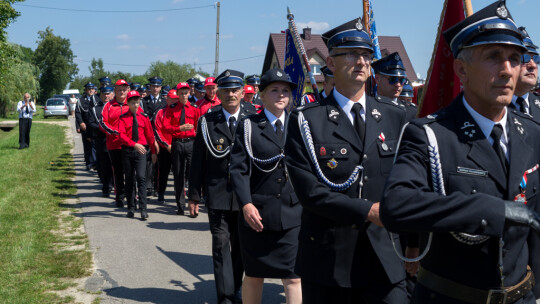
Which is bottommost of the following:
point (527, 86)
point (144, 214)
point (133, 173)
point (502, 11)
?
point (144, 214)

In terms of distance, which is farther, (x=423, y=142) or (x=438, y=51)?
(x=438, y=51)

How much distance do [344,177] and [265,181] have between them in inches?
74.7

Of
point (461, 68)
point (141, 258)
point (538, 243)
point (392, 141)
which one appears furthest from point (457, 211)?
point (141, 258)

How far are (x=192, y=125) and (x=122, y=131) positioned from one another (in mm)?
1279

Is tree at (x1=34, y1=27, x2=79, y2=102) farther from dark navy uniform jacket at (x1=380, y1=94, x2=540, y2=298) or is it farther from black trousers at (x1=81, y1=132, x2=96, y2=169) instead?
dark navy uniform jacket at (x1=380, y1=94, x2=540, y2=298)

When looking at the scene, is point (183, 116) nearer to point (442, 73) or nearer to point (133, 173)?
point (133, 173)

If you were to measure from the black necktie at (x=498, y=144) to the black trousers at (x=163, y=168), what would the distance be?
34.8 ft

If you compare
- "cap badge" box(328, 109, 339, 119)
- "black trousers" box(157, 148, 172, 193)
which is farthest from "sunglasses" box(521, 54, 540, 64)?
"black trousers" box(157, 148, 172, 193)

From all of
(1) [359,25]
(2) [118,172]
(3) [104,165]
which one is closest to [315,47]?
(3) [104,165]

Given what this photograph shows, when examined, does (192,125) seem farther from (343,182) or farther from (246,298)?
(343,182)

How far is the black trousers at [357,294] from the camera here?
331cm

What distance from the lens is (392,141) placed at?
3539 millimetres

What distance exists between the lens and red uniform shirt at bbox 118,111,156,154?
11.1 meters

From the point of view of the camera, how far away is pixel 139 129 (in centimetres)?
1135
